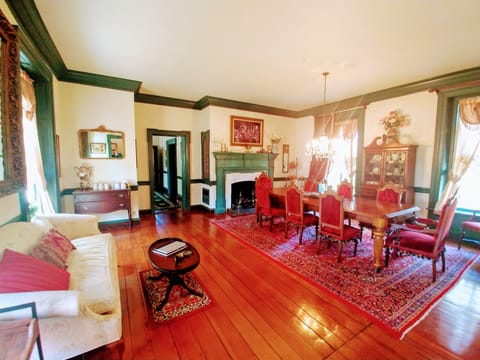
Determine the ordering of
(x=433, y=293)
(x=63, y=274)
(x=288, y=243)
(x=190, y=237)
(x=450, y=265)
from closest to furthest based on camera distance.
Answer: (x=63, y=274) → (x=433, y=293) → (x=450, y=265) → (x=288, y=243) → (x=190, y=237)

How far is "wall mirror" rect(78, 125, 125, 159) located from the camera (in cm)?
408

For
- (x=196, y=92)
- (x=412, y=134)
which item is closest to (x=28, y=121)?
(x=196, y=92)

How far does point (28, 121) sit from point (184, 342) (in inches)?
121

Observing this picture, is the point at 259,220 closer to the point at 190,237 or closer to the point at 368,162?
the point at 190,237

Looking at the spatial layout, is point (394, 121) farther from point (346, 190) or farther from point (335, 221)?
point (335, 221)

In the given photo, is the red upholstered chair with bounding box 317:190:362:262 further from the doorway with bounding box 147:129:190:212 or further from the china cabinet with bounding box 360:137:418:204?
the doorway with bounding box 147:129:190:212

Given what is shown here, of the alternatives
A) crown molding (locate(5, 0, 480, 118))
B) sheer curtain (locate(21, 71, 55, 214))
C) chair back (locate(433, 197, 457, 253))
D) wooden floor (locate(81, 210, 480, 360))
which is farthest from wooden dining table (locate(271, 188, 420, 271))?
sheer curtain (locate(21, 71, 55, 214))

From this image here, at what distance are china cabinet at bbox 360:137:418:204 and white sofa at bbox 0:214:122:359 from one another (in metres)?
4.56

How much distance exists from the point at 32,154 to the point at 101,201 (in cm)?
140

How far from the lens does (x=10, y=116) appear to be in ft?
6.33

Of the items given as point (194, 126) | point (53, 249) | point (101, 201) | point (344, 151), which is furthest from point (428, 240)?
point (194, 126)

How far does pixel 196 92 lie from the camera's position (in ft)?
16.0

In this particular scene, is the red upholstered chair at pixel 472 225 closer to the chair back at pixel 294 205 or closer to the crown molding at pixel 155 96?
the crown molding at pixel 155 96

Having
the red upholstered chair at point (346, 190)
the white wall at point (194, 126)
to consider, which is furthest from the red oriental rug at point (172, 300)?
the white wall at point (194, 126)
